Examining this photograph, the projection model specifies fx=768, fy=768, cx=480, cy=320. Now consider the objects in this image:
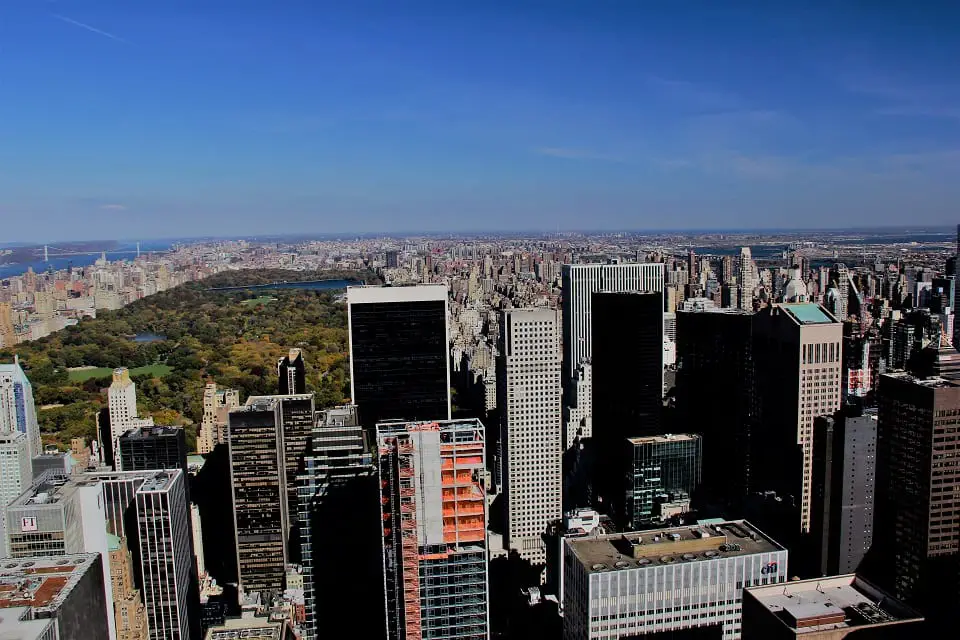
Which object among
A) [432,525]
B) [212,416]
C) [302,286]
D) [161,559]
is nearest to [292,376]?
[212,416]

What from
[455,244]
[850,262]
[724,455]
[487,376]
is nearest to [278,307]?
[455,244]

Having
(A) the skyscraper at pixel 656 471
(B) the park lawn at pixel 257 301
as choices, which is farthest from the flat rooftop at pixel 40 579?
(B) the park lawn at pixel 257 301

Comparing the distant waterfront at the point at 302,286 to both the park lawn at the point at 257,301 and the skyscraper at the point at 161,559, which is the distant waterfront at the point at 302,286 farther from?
the skyscraper at the point at 161,559

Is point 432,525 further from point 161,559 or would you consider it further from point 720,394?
point 720,394

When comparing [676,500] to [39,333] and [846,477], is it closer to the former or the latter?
[846,477]

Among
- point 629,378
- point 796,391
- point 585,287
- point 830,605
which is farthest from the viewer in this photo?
point 585,287

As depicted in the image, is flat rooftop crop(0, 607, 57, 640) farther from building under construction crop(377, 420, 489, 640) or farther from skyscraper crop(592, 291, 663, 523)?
skyscraper crop(592, 291, 663, 523)
